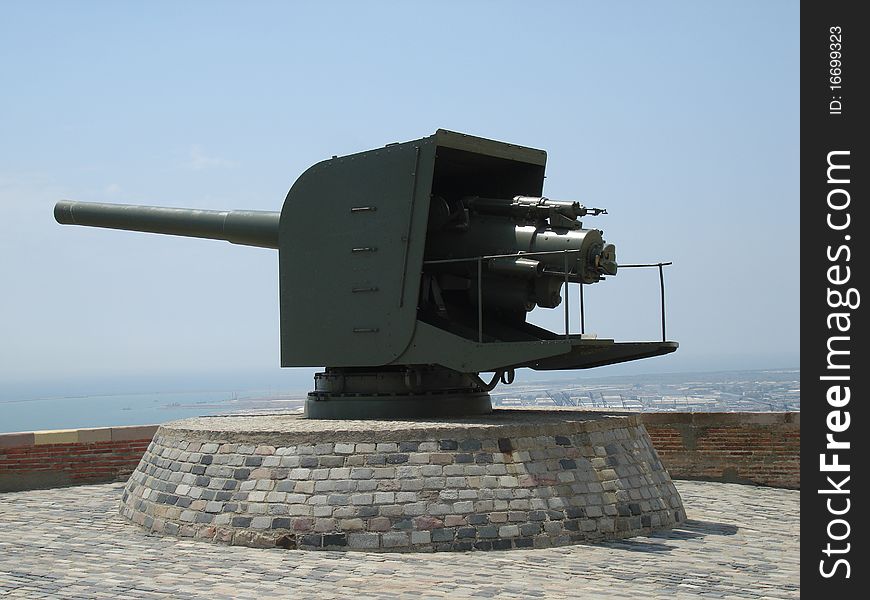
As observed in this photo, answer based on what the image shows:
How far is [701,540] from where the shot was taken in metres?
10.5

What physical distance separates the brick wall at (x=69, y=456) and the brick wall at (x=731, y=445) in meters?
7.44

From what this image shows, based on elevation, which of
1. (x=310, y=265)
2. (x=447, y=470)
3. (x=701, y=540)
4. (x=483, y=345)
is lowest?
(x=701, y=540)

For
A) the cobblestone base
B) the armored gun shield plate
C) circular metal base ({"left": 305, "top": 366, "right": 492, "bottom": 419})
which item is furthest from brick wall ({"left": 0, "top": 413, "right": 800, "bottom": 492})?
the armored gun shield plate

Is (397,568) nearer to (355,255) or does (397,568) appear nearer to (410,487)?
(410,487)

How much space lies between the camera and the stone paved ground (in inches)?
321

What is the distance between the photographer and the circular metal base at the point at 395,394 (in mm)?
11727

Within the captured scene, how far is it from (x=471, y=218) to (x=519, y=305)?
1.11 m

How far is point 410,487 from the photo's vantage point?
10.0 m

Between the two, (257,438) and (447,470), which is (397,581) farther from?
(257,438)

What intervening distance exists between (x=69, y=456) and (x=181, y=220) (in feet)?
13.3

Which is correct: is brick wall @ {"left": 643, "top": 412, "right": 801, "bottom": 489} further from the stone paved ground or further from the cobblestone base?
the cobblestone base

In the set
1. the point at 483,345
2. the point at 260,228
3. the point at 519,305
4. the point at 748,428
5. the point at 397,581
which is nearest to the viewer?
the point at 397,581

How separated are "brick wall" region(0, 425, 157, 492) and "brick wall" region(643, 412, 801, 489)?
24.4 feet
